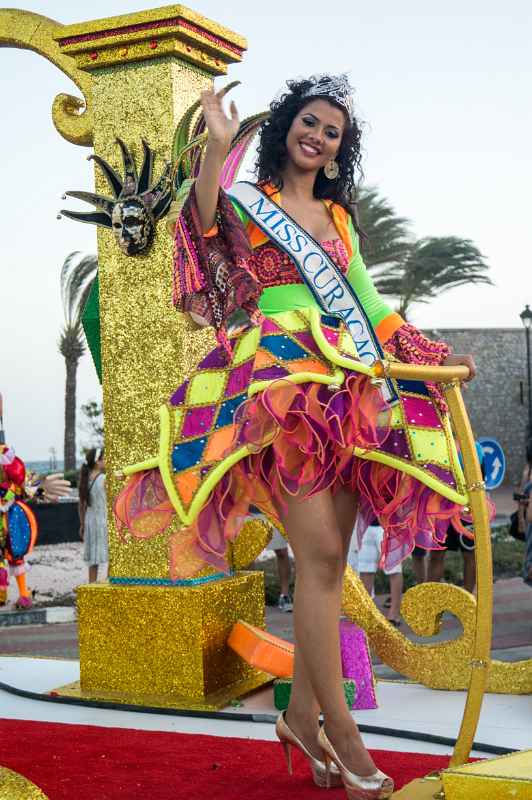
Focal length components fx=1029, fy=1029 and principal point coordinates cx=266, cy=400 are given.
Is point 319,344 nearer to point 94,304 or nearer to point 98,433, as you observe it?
point 94,304

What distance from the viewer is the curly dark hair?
10.00ft

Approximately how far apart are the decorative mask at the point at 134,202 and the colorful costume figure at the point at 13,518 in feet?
14.5

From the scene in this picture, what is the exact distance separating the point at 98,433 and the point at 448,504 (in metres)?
27.5

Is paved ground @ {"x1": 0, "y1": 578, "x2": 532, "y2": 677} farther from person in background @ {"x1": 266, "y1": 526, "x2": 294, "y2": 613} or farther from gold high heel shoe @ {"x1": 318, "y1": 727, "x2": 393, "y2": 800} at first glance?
gold high heel shoe @ {"x1": 318, "y1": 727, "x2": 393, "y2": 800}

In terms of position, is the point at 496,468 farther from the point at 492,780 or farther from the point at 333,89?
the point at 492,780

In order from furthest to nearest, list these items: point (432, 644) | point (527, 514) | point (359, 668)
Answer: point (527, 514) → point (432, 644) → point (359, 668)

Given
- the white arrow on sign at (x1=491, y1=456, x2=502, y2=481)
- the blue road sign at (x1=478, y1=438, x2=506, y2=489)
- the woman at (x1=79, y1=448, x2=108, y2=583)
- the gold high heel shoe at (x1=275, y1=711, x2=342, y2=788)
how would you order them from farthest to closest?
the woman at (x1=79, y1=448, x2=108, y2=583)
the white arrow on sign at (x1=491, y1=456, x2=502, y2=481)
the blue road sign at (x1=478, y1=438, x2=506, y2=489)
the gold high heel shoe at (x1=275, y1=711, x2=342, y2=788)

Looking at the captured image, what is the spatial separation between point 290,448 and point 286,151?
3.20 ft

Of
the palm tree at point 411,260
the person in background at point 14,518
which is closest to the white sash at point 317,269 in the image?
the person in background at point 14,518

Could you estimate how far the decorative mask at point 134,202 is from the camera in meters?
4.07

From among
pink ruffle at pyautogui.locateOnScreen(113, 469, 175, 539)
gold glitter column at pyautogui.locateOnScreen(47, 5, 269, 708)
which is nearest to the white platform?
gold glitter column at pyautogui.locateOnScreen(47, 5, 269, 708)

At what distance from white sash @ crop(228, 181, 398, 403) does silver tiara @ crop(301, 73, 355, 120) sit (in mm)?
345

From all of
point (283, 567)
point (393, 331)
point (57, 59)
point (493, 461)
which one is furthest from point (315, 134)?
point (283, 567)

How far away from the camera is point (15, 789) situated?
6.20 ft
